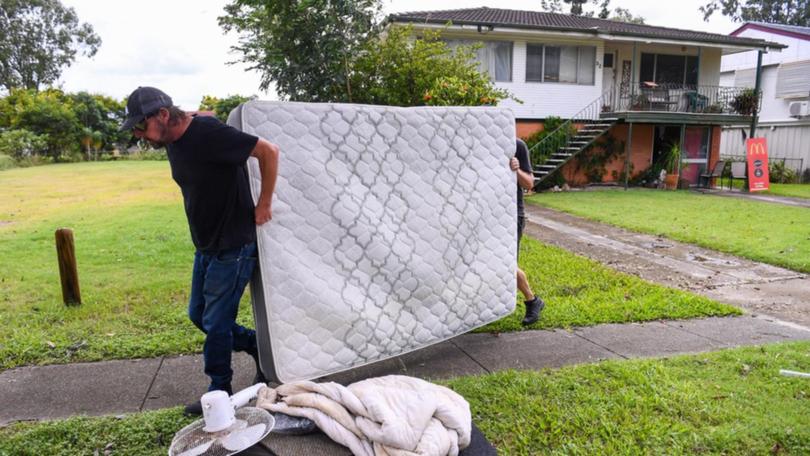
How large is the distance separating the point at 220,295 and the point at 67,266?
9.97ft

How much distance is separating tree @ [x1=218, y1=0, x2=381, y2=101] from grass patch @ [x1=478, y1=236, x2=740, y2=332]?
3.71 m

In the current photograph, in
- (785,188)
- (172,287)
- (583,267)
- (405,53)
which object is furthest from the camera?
(785,188)

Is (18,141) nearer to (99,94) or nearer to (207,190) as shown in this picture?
(99,94)

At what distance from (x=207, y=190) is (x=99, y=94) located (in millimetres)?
38763

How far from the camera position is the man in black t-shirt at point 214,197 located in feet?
9.14

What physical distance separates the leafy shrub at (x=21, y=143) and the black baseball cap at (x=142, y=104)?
3108 cm

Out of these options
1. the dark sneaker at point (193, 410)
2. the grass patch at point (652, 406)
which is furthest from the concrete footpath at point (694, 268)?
the dark sneaker at point (193, 410)

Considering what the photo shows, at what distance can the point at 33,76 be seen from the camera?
4472 cm

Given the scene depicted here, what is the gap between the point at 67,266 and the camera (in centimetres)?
520

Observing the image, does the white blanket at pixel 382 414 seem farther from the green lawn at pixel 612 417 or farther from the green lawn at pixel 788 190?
the green lawn at pixel 788 190

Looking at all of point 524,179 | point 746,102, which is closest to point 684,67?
point 746,102

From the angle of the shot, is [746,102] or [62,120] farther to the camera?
[62,120]

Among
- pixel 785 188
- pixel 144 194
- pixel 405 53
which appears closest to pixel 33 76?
pixel 144 194

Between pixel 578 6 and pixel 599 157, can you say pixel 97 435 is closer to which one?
pixel 599 157
